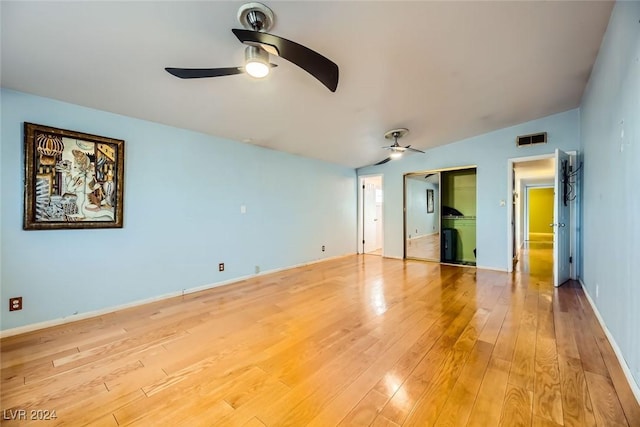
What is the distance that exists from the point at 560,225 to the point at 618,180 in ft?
6.49

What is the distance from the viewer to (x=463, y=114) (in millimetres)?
3781

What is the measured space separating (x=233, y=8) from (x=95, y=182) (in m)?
2.40

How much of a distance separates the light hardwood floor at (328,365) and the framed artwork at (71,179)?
1.09 m

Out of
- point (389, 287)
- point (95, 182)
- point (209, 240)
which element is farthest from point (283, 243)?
point (95, 182)

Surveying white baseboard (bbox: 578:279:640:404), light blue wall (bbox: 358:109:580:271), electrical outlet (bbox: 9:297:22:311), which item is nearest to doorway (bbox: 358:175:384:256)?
light blue wall (bbox: 358:109:580:271)

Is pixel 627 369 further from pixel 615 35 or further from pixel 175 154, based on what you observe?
pixel 175 154

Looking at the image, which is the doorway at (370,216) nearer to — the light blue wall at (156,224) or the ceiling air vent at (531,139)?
the light blue wall at (156,224)

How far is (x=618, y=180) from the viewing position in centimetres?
203

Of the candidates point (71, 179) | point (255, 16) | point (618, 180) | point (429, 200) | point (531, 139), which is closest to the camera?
point (255, 16)

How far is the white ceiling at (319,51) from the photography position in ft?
5.81

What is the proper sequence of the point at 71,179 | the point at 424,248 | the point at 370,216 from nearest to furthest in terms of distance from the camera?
the point at 71,179 < the point at 424,248 < the point at 370,216

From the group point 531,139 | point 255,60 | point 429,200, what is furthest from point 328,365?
point 429,200

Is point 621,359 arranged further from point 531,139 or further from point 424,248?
point 424,248

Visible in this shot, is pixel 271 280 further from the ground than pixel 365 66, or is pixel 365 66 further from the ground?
pixel 365 66
